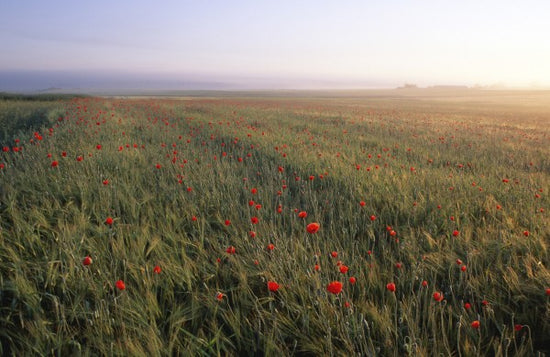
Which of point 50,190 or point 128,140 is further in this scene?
point 128,140

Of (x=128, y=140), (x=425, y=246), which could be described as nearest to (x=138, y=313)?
(x=425, y=246)

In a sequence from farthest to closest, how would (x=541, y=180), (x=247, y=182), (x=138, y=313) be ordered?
(x=541, y=180) → (x=247, y=182) → (x=138, y=313)

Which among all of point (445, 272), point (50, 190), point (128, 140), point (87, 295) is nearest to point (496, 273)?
point (445, 272)

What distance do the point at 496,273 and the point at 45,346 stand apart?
282 centimetres

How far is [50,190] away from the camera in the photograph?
3402 millimetres

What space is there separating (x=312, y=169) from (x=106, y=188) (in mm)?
2875

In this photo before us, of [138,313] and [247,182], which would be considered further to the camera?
[247,182]

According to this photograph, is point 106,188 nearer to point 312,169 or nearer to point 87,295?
point 87,295

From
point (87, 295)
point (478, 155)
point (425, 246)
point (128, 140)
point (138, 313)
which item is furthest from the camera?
point (478, 155)

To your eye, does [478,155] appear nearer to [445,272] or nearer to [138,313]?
[445,272]

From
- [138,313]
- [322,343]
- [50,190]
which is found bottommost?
[322,343]

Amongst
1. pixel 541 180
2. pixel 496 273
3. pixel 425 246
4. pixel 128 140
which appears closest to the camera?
pixel 496 273

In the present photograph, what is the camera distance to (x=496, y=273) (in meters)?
2.30

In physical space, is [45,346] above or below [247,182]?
below
